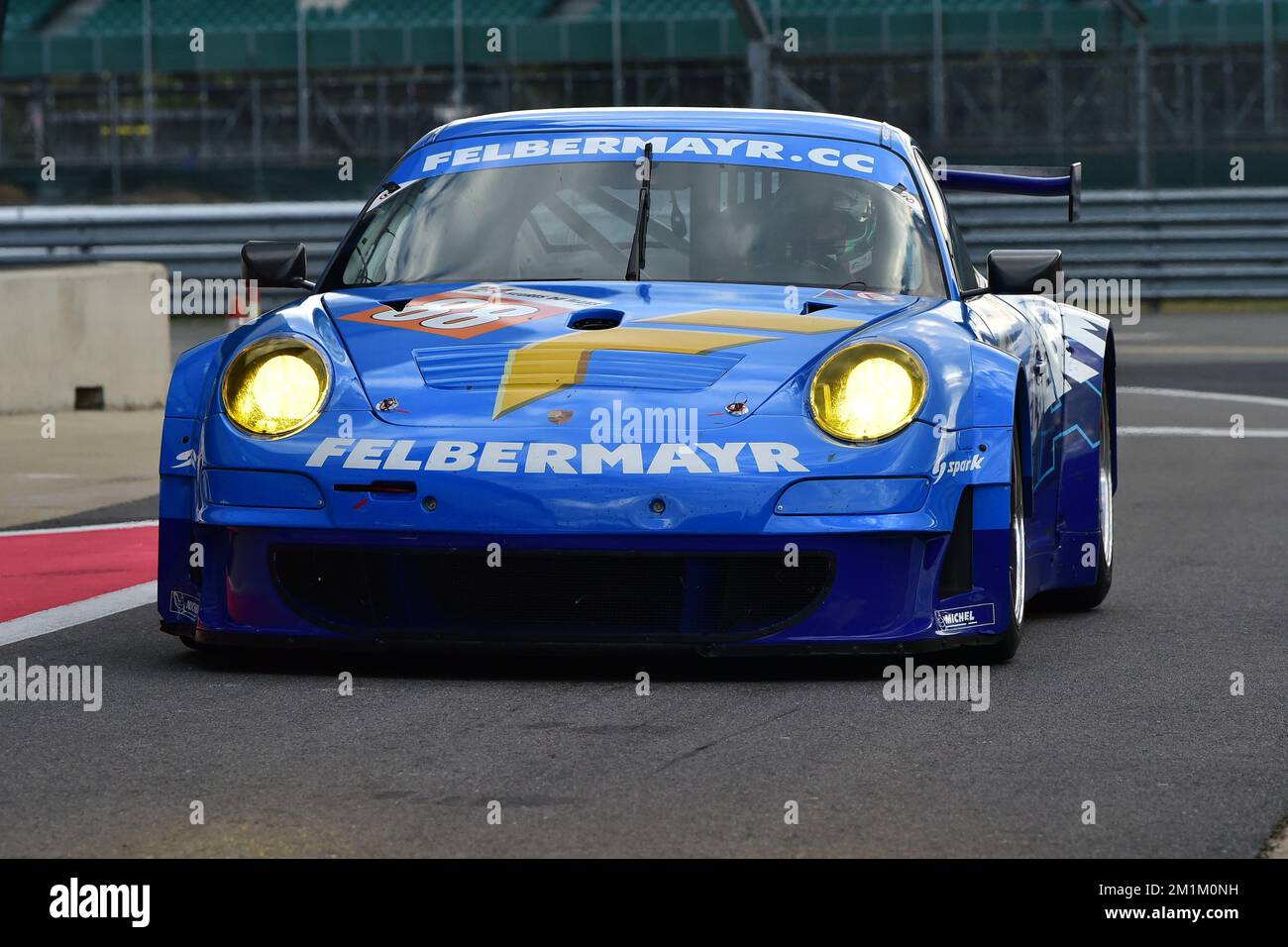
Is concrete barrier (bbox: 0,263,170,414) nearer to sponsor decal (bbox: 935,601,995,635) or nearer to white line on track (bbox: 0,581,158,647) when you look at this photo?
white line on track (bbox: 0,581,158,647)

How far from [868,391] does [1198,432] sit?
778 centimetres

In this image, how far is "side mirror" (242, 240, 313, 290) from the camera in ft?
20.8

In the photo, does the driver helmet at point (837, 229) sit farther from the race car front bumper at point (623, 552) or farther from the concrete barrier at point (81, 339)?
the concrete barrier at point (81, 339)

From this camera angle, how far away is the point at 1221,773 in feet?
14.6

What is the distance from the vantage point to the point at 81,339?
13.7m

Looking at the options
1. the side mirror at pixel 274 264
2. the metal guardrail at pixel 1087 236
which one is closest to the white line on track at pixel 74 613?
the side mirror at pixel 274 264

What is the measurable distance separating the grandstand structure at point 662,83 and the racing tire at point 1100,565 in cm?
1484

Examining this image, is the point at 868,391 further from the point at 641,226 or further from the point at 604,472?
the point at 641,226

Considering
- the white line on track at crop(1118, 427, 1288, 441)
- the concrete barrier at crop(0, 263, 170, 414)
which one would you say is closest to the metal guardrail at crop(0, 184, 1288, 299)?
the concrete barrier at crop(0, 263, 170, 414)

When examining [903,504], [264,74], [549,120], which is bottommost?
[903,504]

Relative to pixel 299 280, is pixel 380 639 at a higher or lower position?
lower

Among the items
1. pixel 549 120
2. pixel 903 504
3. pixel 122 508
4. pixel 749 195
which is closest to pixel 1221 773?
pixel 903 504
